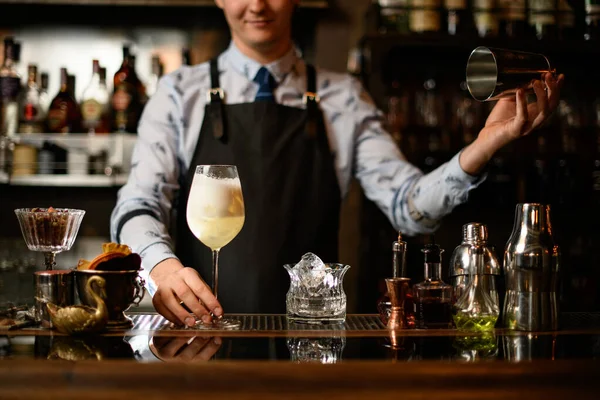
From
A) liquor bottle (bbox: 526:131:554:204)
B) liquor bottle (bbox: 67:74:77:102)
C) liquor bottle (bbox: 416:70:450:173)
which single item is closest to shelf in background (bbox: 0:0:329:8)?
liquor bottle (bbox: 67:74:77:102)

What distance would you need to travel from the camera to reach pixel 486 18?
113 inches

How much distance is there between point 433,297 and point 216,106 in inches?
42.2

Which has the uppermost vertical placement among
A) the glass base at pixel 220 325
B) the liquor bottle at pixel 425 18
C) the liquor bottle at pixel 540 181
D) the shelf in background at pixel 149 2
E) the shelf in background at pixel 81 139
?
the shelf in background at pixel 149 2

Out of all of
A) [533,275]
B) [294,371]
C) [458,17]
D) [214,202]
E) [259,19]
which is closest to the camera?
[294,371]

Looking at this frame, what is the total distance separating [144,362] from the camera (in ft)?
3.12

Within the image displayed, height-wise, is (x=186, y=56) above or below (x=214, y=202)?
above

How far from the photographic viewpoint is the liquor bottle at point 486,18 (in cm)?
285

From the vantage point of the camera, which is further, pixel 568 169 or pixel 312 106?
pixel 568 169

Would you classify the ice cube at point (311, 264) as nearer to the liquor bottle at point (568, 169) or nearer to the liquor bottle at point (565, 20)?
the liquor bottle at point (568, 169)

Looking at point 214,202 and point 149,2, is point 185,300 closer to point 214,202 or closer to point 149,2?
point 214,202

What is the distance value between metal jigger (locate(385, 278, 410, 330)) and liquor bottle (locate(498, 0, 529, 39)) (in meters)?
1.86

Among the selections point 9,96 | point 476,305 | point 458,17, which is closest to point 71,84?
point 9,96

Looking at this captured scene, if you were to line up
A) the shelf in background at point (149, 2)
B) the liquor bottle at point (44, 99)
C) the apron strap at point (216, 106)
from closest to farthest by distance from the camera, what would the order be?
the apron strap at point (216, 106), the shelf in background at point (149, 2), the liquor bottle at point (44, 99)

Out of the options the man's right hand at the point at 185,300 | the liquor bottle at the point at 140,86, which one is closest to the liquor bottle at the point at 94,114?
the liquor bottle at the point at 140,86
